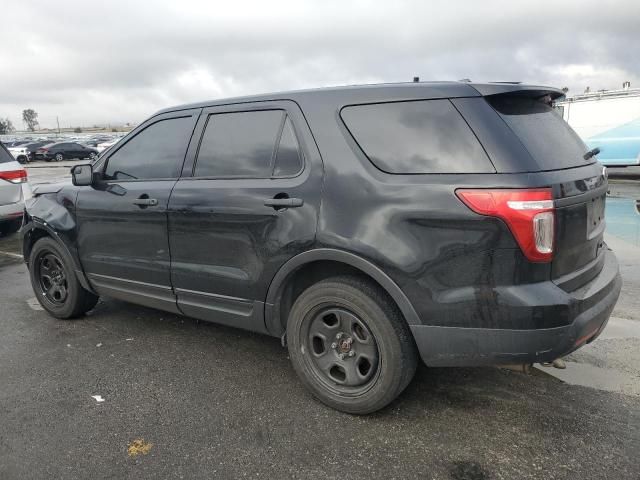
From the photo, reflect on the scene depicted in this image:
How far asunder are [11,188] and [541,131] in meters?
7.61

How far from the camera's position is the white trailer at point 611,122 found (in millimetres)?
16203

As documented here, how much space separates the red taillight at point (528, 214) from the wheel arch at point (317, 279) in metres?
0.60

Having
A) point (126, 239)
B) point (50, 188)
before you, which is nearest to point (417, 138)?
point (126, 239)

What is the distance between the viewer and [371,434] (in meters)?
2.79

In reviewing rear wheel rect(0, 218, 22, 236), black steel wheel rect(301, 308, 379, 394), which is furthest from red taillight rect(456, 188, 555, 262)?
rear wheel rect(0, 218, 22, 236)

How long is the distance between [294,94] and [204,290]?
1414 mm

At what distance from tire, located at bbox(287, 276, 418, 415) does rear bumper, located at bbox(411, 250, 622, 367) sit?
145 millimetres

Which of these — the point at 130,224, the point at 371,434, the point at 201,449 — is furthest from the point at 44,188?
the point at 371,434

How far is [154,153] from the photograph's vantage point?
384 centimetres

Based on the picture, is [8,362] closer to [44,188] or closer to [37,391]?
[37,391]

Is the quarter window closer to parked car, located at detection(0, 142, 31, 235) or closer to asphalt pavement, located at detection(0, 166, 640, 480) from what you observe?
asphalt pavement, located at detection(0, 166, 640, 480)

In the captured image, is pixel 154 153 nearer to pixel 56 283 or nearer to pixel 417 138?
pixel 56 283

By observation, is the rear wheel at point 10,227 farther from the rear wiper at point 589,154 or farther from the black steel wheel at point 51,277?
the rear wiper at point 589,154

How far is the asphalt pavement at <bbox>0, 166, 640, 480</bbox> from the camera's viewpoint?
2.54 metres
